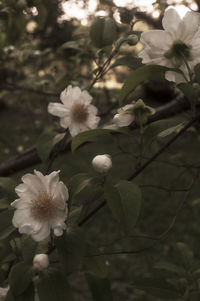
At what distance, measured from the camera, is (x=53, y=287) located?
0.73m

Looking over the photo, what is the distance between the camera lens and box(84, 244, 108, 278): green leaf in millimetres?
756

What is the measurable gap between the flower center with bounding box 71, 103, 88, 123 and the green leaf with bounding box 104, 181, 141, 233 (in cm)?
31

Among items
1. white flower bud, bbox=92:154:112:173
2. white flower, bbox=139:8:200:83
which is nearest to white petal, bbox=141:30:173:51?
white flower, bbox=139:8:200:83

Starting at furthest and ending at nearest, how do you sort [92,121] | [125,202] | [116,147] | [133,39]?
[116,147] → [92,121] → [133,39] → [125,202]

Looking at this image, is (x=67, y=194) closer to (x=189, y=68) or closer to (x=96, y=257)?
(x=96, y=257)

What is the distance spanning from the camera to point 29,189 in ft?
2.64

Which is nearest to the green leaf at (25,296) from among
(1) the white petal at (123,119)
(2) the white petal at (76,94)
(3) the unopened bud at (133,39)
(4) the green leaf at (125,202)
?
(4) the green leaf at (125,202)

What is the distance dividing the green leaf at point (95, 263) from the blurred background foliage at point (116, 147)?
0.07 m

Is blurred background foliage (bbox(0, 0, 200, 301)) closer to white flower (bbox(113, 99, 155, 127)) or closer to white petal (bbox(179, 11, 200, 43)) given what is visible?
white flower (bbox(113, 99, 155, 127))

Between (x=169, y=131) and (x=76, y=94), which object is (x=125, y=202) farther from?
(x=76, y=94)

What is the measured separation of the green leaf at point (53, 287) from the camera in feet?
2.37

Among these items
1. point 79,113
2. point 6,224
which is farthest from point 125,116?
point 6,224

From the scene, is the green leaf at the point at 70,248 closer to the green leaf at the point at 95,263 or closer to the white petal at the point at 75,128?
the green leaf at the point at 95,263

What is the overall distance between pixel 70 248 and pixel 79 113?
0.38 m
